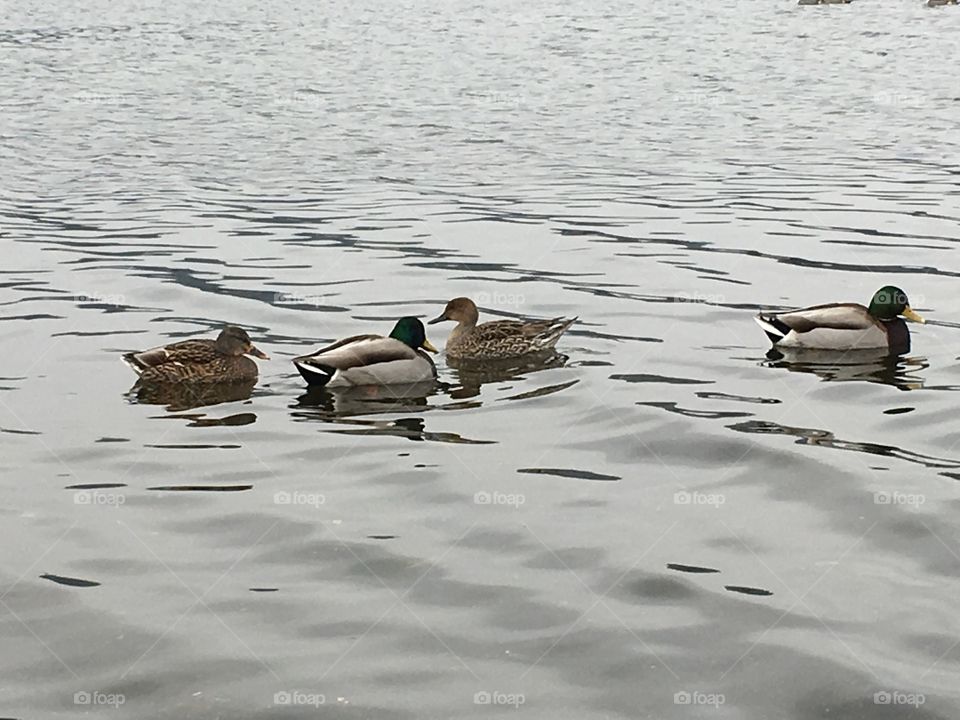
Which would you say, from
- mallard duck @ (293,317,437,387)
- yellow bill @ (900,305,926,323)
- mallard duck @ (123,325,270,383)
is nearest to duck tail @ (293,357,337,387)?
mallard duck @ (293,317,437,387)

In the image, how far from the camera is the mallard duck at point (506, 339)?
45.3 ft

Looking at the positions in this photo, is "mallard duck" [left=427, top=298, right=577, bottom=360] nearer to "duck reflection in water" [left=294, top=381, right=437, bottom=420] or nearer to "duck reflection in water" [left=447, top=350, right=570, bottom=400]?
"duck reflection in water" [left=447, top=350, right=570, bottom=400]

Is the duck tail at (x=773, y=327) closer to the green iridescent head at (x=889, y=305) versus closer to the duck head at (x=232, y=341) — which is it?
the green iridescent head at (x=889, y=305)

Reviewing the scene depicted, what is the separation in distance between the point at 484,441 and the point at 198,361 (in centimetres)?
288

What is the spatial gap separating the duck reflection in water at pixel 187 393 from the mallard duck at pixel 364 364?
0.58m

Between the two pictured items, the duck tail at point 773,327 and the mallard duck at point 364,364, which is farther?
the duck tail at point 773,327

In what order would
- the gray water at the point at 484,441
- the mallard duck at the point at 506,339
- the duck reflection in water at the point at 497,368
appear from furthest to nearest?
1. the mallard duck at the point at 506,339
2. the duck reflection in water at the point at 497,368
3. the gray water at the point at 484,441

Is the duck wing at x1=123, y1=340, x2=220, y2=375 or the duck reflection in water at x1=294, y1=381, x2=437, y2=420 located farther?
the duck wing at x1=123, y1=340, x2=220, y2=375

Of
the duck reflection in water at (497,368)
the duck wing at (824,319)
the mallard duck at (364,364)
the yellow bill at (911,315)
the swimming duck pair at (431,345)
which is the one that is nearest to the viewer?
the mallard duck at (364,364)

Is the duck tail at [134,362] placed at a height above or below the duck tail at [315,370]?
above

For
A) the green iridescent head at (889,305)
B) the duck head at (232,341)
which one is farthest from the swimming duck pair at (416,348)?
the green iridescent head at (889,305)

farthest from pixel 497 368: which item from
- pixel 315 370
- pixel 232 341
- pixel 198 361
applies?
pixel 198 361

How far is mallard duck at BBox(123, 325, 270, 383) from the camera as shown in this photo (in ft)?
41.7

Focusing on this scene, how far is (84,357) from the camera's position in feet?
45.1
